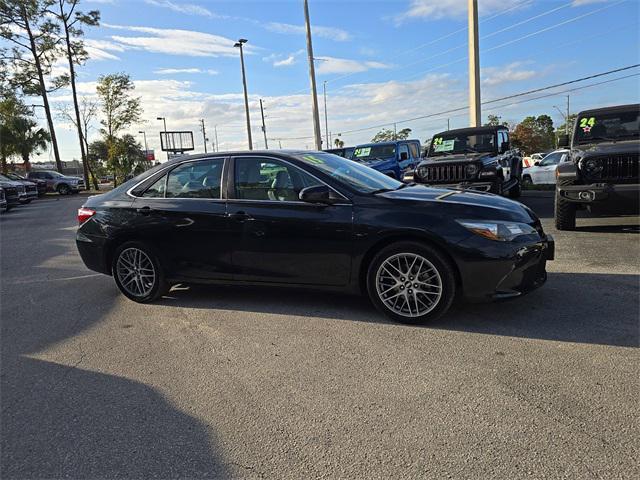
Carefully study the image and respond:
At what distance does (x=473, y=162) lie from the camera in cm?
1029

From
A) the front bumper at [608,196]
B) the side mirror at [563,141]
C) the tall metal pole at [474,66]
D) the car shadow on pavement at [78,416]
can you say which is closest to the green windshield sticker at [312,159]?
the car shadow on pavement at [78,416]

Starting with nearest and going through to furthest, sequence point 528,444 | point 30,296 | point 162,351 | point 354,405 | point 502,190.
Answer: point 528,444, point 354,405, point 162,351, point 30,296, point 502,190

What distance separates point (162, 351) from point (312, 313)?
55.3 inches

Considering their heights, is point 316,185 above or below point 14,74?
below

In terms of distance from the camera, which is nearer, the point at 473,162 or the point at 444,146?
the point at 473,162

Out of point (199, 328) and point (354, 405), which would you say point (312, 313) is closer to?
point (199, 328)

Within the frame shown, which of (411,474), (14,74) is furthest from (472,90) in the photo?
(14,74)

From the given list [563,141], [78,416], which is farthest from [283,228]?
[563,141]

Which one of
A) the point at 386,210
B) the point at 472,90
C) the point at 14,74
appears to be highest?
the point at 14,74

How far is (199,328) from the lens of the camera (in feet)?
14.6

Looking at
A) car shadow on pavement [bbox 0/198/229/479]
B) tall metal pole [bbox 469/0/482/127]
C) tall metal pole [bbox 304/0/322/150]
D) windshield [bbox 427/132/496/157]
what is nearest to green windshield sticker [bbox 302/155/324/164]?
car shadow on pavement [bbox 0/198/229/479]

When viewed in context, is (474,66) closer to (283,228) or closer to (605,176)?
(605,176)

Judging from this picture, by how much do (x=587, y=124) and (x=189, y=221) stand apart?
7.56 metres

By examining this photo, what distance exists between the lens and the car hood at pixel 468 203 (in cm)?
409
